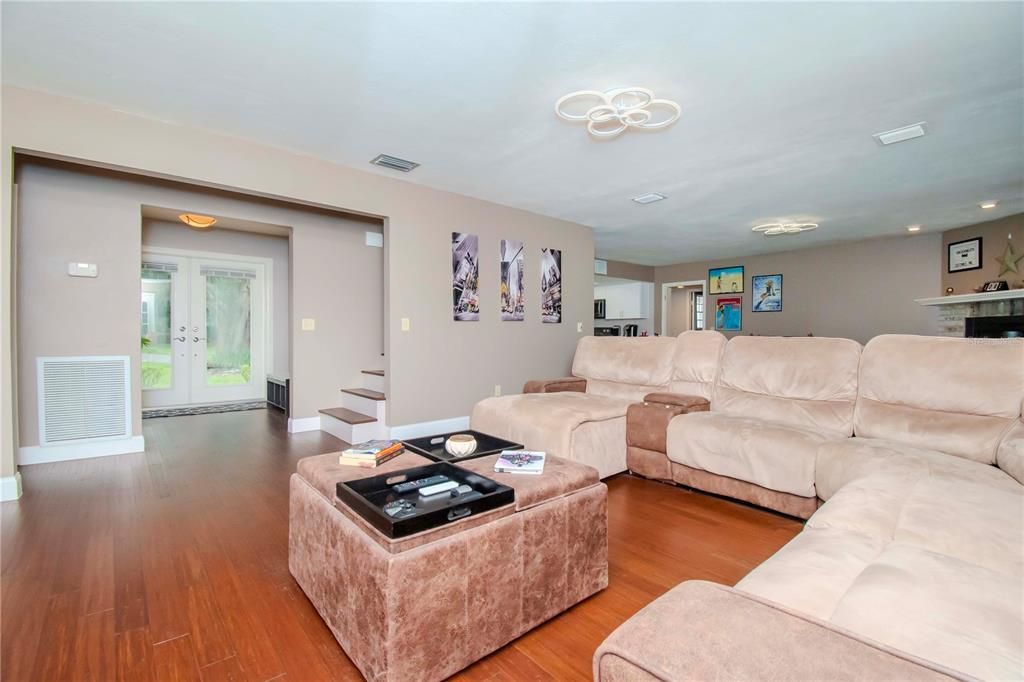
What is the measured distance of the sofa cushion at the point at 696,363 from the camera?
3361 millimetres

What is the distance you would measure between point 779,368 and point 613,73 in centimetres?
212

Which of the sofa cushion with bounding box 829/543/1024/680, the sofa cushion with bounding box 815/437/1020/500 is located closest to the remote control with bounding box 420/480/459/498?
the sofa cushion with bounding box 829/543/1024/680

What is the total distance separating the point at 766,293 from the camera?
27.2 ft

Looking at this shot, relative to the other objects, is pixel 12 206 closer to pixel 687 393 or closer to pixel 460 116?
pixel 460 116

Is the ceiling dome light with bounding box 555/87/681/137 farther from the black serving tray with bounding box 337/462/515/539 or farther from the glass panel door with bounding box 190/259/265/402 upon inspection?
the glass panel door with bounding box 190/259/265/402

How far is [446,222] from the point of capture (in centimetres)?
467

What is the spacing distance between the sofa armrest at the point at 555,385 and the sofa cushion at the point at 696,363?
0.84 metres

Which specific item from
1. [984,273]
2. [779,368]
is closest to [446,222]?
[779,368]

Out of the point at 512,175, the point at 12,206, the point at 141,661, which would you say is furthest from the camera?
the point at 512,175

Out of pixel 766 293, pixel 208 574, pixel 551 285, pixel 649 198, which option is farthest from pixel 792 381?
pixel 766 293

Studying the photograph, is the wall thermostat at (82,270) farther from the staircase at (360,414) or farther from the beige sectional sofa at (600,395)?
the beige sectional sofa at (600,395)

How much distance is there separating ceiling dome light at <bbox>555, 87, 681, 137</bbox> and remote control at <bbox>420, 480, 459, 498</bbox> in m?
2.22

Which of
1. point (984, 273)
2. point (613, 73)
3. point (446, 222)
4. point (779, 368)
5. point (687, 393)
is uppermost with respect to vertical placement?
point (613, 73)

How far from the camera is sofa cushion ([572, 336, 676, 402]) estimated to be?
3629mm
